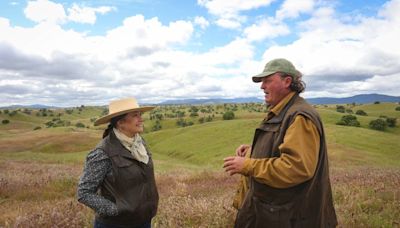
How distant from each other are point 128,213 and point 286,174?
2.11m

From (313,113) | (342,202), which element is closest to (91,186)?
(313,113)

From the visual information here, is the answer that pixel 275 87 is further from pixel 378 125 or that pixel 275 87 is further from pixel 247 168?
pixel 378 125

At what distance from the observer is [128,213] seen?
184 inches

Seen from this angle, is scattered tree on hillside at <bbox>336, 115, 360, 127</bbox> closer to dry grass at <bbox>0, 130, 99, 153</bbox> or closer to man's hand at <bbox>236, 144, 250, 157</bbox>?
dry grass at <bbox>0, 130, 99, 153</bbox>

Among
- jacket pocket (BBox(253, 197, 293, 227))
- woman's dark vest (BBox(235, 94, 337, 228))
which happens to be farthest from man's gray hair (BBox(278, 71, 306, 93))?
jacket pocket (BBox(253, 197, 293, 227))

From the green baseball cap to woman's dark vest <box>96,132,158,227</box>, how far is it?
1931 mm

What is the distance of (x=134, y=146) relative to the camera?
16.4 feet

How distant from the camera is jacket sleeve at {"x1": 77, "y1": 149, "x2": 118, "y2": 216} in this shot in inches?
178

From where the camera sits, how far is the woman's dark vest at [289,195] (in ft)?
12.9

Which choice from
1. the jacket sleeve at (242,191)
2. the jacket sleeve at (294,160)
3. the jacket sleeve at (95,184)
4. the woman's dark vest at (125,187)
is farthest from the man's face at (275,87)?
the jacket sleeve at (95,184)

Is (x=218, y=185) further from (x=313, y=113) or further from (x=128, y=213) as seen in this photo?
(x=313, y=113)

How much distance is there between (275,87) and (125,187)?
2.22 m

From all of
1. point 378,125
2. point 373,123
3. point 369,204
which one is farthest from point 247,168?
point 373,123

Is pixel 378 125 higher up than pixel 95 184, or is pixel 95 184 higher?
pixel 95 184
